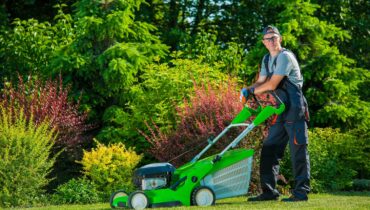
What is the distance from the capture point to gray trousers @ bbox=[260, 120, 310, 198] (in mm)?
8734

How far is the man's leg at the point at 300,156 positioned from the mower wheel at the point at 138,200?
5.67ft

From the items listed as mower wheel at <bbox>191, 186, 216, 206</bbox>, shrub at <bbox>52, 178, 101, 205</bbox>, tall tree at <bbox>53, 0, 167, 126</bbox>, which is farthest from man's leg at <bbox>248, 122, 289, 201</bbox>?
tall tree at <bbox>53, 0, 167, 126</bbox>

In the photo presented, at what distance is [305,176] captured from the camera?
8.76 m

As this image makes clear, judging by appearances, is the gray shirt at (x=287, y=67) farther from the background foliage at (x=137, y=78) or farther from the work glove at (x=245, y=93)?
the background foliage at (x=137, y=78)

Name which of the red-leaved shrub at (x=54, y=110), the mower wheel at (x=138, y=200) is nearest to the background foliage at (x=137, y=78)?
the red-leaved shrub at (x=54, y=110)

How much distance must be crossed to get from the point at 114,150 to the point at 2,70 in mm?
4827

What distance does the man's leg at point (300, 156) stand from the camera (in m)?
8.72

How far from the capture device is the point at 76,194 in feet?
34.0

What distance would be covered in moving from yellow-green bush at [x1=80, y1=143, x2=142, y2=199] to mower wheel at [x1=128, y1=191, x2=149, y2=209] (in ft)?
7.28

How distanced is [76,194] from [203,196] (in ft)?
8.01

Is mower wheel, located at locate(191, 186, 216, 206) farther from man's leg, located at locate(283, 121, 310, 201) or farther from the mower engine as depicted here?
man's leg, located at locate(283, 121, 310, 201)

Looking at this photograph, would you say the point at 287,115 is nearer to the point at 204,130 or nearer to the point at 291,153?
the point at 291,153

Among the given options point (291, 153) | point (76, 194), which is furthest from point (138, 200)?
point (76, 194)

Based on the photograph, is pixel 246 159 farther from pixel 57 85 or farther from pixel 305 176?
pixel 57 85
